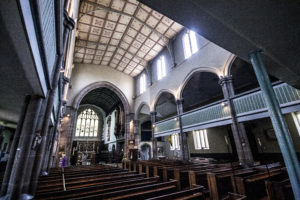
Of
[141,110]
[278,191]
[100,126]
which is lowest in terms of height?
[278,191]

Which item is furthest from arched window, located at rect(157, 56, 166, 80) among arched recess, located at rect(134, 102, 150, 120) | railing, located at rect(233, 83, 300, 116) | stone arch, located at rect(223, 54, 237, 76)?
railing, located at rect(233, 83, 300, 116)

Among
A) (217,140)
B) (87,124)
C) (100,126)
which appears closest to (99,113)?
(100,126)

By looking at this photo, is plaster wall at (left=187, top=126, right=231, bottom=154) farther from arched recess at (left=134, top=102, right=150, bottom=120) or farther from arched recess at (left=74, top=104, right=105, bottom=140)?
arched recess at (left=74, top=104, right=105, bottom=140)

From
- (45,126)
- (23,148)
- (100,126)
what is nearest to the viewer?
(23,148)

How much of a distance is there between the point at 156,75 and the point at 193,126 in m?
6.84

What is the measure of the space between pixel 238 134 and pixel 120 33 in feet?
37.1

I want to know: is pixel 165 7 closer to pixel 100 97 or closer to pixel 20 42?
pixel 20 42

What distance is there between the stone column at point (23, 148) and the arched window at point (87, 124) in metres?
20.2

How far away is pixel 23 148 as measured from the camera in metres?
2.91

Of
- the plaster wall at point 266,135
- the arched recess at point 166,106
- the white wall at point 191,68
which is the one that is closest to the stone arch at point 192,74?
the white wall at point 191,68

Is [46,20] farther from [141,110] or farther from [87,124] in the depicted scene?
[87,124]

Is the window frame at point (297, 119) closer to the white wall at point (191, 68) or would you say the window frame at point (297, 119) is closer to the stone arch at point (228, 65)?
the stone arch at point (228, 65)

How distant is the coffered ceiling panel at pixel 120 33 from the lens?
32.3 feet

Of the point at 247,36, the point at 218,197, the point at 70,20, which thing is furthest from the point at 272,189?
the point at 70,20
